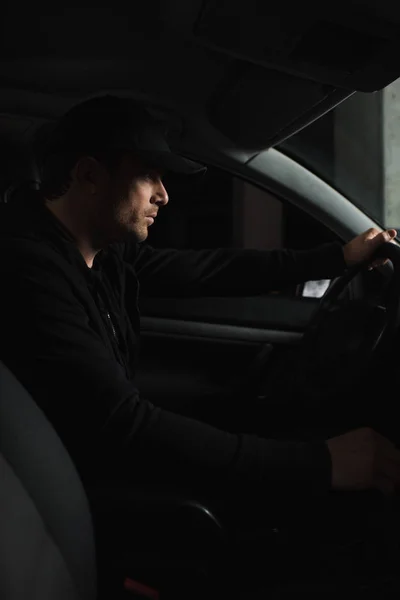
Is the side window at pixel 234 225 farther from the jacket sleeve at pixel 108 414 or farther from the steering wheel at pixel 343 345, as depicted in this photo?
the jacket sleeve at pixel 108 414

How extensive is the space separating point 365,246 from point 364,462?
773mm

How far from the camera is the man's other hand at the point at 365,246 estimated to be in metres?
1.75

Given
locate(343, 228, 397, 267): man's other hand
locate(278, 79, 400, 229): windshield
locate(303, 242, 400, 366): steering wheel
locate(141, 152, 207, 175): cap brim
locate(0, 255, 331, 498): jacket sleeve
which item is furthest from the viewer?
locate(278, 79, 400, 229): windshield

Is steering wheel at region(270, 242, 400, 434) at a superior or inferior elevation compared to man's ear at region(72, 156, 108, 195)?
inferior

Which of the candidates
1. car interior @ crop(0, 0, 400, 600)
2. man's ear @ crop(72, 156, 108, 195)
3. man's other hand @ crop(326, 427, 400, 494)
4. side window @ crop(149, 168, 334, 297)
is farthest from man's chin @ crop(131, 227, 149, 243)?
side window @ crop(149, 168, 334, 297)

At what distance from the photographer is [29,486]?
90cm

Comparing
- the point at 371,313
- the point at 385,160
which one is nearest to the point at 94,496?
the point at 371,313

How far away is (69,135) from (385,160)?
3.29ft

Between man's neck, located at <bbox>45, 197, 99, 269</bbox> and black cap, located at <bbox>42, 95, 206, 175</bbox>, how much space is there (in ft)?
0.34

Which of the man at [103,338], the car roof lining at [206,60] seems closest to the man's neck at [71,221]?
the man at [103,338]

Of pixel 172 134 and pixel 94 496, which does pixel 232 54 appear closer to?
pixel 172 134

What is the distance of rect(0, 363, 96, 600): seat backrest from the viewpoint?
864mm

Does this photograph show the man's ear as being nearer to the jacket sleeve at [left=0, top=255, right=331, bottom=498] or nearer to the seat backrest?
the jacket sleeve at [left=0, top=255, right=331, bottom=498]

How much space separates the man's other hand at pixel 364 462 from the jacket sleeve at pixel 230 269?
2.51 ft
